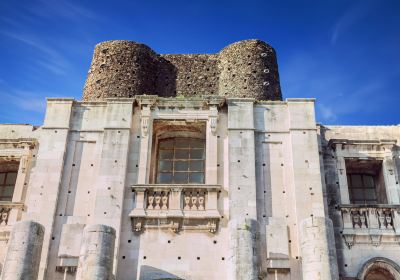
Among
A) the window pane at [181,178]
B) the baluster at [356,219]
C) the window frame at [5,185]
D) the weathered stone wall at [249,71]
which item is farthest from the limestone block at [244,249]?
the weathered stone wall at [249,71]

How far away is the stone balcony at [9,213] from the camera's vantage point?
1494 cm

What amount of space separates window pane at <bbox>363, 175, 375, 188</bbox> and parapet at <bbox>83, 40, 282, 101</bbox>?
24.8 ft

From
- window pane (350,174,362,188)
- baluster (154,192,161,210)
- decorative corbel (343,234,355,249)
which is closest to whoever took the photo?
baluster (154,192,161,210)

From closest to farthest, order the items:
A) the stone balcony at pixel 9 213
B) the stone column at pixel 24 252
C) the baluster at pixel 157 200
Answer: the stone column at pixel 24 252
the baluster at pixel 157 200
the stone balcony at pixel 9 213

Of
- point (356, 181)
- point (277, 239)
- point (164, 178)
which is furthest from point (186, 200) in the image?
point (356, 181)

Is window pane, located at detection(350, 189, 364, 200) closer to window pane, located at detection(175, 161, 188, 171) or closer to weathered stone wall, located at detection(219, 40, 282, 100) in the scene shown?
window pane, located at detection(175, 161, 188, 171)

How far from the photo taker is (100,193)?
14.7 metres

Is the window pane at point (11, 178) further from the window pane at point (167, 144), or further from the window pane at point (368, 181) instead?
the window pane at point (368, 181)

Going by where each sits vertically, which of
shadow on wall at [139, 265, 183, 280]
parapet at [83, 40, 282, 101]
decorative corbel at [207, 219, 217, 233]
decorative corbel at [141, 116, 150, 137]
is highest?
parapet at [83, 40, 282, 101]

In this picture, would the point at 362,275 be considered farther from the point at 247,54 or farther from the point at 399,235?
the point at 247,54

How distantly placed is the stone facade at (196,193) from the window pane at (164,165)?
3 centimetres

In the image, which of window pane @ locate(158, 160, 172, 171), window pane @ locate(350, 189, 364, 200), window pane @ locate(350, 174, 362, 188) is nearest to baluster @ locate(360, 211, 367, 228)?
window pane @ locate(350, 189, 364, 200)

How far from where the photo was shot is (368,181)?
667 inches

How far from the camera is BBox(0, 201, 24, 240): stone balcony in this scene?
1494 centimetres
